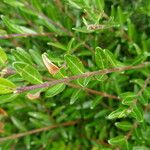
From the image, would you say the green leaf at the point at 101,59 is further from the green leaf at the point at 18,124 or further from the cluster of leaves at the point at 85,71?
the green leaf at the point at 18,124

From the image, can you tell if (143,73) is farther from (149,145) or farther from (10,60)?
(10,60)

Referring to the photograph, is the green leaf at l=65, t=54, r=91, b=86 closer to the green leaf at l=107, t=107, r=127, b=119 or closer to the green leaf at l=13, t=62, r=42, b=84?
the green leaf at l=13, t=62, r=42, b=84

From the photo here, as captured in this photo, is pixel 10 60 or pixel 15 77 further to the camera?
pixel 10 60

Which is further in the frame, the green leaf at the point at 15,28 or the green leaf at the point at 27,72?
the green leaf at the point at 15,28

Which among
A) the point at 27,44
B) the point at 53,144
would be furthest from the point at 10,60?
the point at 53,144

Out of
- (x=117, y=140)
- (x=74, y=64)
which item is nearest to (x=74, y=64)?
(x=74, y=64)

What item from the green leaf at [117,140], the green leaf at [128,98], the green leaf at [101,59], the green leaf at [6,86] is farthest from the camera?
the green leaf at [117,140]

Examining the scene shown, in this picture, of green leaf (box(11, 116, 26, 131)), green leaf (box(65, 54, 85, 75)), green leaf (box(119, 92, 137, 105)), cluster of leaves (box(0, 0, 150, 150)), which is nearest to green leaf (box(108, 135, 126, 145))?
cluster of leaves (box(0, 0, 150, 150))

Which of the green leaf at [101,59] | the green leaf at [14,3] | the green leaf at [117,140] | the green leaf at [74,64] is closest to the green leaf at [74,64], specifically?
the green leaf at [74,64]
